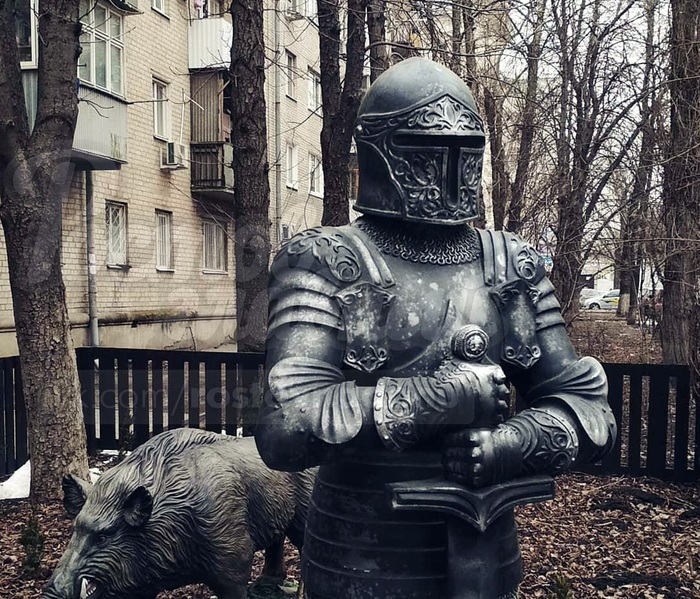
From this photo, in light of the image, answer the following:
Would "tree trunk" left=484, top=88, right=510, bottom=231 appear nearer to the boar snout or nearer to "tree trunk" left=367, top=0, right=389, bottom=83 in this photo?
"tree trunk" left=367, top=0, right=389, bottom=83

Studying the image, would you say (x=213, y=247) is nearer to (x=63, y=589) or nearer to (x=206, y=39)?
(x=206, y=39)

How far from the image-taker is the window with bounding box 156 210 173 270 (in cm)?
1523

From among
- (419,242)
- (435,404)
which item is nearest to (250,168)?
(419,242)

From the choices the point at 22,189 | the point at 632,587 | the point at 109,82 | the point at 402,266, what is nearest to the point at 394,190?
the point at 402,266

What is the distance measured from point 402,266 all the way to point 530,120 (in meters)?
9.03

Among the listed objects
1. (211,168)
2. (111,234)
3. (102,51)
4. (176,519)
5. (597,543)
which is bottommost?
(597,543)

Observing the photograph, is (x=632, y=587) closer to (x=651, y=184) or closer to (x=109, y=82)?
(x=651, y=184)

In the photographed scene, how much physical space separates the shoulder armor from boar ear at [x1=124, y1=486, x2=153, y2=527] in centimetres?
123

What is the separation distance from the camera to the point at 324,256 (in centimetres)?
219

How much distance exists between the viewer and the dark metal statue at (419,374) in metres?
1.97

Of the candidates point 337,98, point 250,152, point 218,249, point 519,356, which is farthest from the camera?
point 218,249

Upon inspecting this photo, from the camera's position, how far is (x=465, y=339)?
83.2 inches

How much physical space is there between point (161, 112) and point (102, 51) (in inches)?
109

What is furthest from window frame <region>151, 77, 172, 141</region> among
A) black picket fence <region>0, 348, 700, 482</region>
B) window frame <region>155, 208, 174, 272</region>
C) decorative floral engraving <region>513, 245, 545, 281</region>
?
decorative floral engraving <region>513, 245, 545, 281</region>
